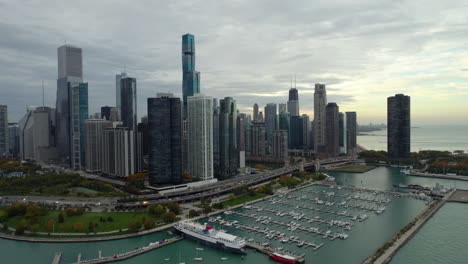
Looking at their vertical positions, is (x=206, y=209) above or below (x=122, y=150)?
below

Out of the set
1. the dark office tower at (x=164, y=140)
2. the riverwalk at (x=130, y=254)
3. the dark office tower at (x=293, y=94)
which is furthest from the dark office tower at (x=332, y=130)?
the riverwalk at (x=130, y=254)

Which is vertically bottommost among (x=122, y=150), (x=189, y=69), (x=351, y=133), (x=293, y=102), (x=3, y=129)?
(x=122, y=150)

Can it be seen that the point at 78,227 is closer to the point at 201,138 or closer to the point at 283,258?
the point at 283,258

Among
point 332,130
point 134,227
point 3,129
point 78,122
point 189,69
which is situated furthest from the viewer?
point 3,129

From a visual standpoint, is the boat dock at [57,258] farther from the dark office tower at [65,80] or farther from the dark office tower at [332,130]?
the dark office tower at [332,130]

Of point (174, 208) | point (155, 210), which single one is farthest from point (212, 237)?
point (155, 210)

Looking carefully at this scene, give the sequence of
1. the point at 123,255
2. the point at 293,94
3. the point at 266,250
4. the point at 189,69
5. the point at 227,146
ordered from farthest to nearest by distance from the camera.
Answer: the point at 293,94, the point at 189,69, the point at 227,146, the point at 266,250, the point at 123,255
